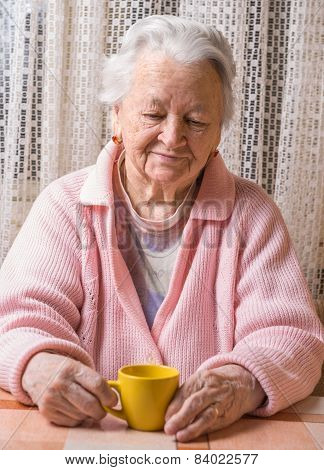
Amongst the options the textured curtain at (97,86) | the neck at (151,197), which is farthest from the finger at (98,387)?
the textured curtain at (97,86)

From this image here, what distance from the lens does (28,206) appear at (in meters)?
1.56

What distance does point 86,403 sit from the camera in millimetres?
862

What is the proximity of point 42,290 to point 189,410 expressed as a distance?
0.38 m

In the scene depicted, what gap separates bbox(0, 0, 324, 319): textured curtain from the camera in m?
1.52

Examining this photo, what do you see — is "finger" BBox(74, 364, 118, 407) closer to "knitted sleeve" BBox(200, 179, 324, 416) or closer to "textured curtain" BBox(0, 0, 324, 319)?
"knitted sleeve" BBox(200, 179, 324, 416)

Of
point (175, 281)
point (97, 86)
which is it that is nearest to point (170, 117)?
point (175, 281)

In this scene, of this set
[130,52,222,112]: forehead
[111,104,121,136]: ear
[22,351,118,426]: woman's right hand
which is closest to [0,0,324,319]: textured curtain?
[111,104,121,136]: ear

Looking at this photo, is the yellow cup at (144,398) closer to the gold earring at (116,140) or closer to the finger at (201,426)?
the finger at (201,426)

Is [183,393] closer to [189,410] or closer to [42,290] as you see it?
[189,410]

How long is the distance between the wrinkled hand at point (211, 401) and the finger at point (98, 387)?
75 millimetres

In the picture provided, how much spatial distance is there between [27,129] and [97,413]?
83cm

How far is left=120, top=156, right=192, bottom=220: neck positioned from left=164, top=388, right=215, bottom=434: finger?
485mm

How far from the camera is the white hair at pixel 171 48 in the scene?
118 cm
